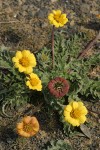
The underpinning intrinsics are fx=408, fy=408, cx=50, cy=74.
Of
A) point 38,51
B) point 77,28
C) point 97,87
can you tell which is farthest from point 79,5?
point 97,87

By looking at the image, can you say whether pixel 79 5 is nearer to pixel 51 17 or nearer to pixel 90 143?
pixel 51 17

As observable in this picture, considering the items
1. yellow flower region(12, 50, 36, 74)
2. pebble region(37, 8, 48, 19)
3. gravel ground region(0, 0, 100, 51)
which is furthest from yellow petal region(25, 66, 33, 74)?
pebble region(37, 8, 48, 19)

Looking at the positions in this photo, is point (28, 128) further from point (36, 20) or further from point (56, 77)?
point (36, 20)

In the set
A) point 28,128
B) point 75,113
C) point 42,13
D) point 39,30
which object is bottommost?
point 28,128

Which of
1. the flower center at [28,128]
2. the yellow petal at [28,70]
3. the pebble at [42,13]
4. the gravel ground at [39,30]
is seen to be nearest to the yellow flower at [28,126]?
the flower center at [28,128]

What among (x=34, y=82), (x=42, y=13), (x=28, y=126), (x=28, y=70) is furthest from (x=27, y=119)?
(x=42, y=13)

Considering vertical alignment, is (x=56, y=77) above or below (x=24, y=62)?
below
